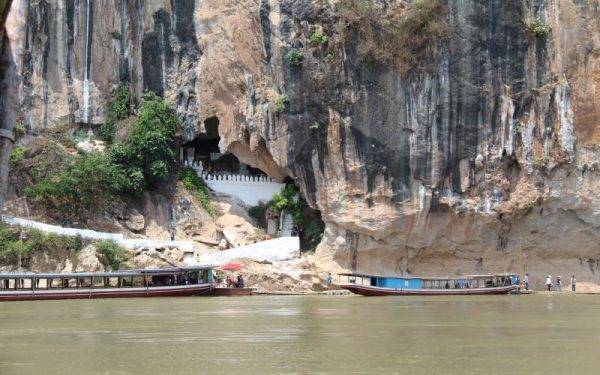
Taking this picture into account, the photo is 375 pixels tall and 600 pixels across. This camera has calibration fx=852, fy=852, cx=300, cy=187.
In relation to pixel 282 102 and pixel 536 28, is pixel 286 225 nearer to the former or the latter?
pixel 282 102

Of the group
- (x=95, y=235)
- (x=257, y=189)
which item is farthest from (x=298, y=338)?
(x=257, y=189)

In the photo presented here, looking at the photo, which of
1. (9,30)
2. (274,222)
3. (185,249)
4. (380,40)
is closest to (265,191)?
(274,222)

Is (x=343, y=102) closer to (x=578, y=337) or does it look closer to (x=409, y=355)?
(x=578, y=337)

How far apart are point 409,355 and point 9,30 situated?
7.89m

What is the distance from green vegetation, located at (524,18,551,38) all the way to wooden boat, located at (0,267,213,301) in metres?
14.2

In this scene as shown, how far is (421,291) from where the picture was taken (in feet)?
96.2

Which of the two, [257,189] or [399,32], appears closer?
[399,32]

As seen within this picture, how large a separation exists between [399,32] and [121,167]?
11.6m

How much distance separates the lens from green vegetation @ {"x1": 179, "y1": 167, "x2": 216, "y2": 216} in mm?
33594

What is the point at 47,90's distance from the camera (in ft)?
109

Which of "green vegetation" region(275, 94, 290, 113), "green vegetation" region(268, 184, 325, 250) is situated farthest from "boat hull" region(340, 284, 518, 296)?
"green vegetation" region(275, 94, 290, 113)

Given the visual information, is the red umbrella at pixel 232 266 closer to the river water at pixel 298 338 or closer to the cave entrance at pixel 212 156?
the cave entrance at pixel 212 156

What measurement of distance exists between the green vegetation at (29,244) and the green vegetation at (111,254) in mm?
921

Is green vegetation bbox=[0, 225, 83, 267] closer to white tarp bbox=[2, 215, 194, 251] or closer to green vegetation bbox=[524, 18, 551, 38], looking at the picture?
white tarp bbox=[2, 215, 194, 251]
